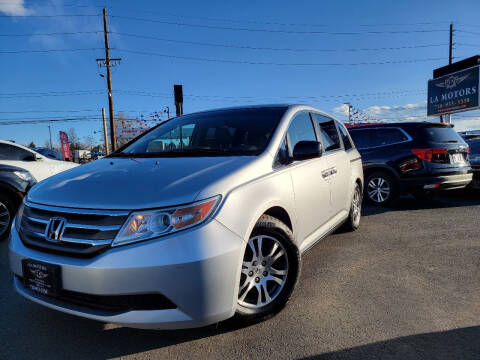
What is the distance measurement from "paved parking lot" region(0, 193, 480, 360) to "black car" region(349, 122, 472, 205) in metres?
2.79

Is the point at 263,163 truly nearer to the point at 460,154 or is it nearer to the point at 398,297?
the point at 398,297

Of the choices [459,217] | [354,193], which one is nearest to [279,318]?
[354,193]

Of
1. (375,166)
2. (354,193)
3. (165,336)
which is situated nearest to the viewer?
(165,336)

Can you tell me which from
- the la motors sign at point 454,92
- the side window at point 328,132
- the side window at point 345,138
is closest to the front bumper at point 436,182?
the side window at point 345,138

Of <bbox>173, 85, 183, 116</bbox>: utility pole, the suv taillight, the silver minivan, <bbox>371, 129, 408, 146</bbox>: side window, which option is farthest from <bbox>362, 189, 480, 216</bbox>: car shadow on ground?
<bbox>173, 85, 183, 116</bbox>: utility pole

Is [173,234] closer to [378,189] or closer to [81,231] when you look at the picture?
[81,231]

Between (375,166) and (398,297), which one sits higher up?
(375,166)

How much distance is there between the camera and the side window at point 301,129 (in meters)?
2.94

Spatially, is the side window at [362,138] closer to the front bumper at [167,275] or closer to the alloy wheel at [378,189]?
the alloy wheel at [378,189]

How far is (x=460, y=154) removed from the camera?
621cm

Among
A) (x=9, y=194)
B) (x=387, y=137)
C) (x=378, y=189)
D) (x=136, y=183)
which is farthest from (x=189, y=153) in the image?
(x=387, y=137)

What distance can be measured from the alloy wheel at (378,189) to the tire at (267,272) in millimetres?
4856

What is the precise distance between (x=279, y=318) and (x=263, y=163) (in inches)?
45.4

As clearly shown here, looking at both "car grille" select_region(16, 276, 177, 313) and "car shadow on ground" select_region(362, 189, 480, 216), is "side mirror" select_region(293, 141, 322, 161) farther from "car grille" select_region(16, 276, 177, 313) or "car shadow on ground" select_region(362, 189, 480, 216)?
"car shadow on ground" select_region(362, 189, 480, 216)
